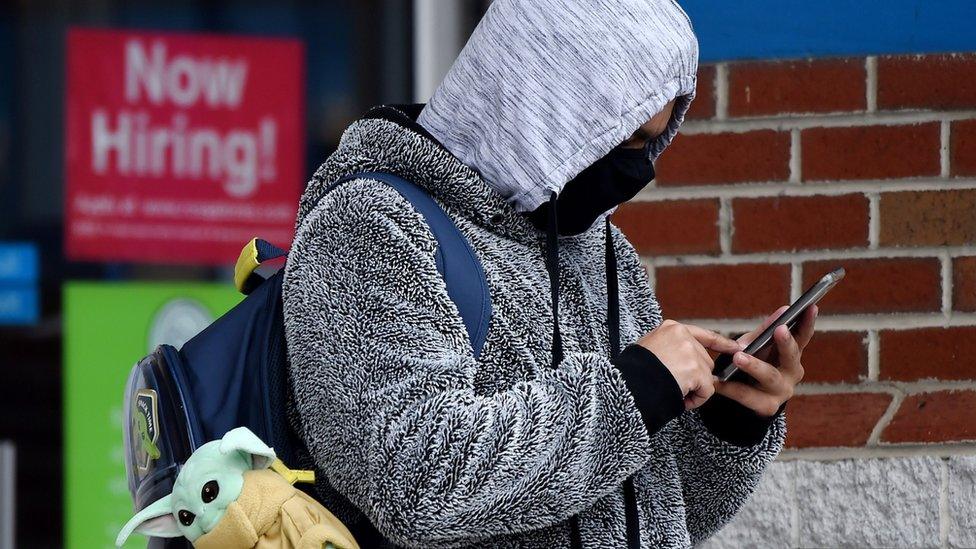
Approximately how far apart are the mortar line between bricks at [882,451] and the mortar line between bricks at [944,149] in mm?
627

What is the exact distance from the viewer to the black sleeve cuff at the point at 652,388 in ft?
6.25

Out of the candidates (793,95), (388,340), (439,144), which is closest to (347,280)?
(388,340)

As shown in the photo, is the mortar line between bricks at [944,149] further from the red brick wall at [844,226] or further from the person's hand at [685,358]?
the person's hand at [685,358]

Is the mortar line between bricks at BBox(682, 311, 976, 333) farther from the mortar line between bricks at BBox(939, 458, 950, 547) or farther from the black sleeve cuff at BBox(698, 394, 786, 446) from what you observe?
the black sleeve cuff at BBox(698, 394, 786, 446)

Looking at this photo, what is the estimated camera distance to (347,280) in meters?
1.91

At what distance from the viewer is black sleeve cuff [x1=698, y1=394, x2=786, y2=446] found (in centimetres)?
227

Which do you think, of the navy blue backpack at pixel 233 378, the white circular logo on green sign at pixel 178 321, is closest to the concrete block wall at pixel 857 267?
the navy blue backpack at pixel 233 378

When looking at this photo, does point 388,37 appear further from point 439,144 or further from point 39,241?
point 439,144

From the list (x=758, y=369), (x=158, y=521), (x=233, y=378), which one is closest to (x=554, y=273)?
(x=758, y=369)

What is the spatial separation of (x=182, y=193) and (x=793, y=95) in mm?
1843

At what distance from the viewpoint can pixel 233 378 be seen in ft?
6.63

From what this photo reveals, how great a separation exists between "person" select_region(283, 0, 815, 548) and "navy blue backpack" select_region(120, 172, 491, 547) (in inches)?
1.4

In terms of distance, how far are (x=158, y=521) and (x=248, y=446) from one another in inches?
7.2

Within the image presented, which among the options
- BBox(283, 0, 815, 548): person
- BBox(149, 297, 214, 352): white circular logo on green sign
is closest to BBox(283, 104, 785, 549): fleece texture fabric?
BBox(283, 0, 815, 548): person
